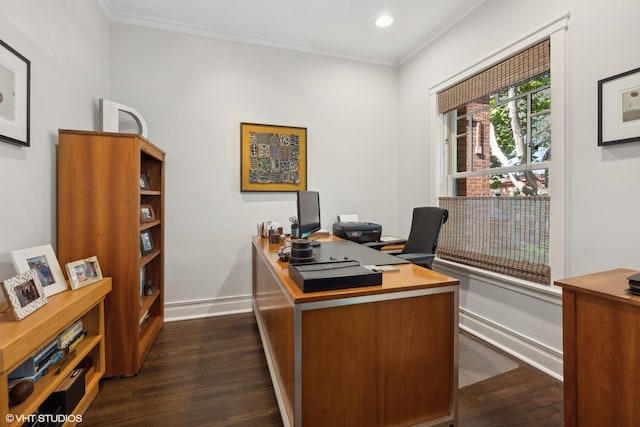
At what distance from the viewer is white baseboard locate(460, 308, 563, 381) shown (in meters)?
1.98

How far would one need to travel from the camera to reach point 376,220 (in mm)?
3643

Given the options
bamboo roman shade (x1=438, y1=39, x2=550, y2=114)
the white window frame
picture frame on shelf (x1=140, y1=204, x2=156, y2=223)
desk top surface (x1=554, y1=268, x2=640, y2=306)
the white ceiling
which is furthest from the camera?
the white ceiling

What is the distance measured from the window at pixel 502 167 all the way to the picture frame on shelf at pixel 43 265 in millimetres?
2979

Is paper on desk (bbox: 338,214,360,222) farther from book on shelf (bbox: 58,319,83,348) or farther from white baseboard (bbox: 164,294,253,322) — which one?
book on shelf (bbox: 58,319,83,348)

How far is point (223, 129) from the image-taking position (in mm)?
3049

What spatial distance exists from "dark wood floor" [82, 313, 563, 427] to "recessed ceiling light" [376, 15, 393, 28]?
121 inches

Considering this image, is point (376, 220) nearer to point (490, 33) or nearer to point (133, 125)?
point (490, 33)

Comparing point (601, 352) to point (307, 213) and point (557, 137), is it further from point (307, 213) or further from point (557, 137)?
point (307, 213)

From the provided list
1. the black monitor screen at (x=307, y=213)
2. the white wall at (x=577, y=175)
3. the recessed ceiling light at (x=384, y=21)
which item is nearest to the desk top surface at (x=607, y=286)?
the white wall at (x=577, y=175)

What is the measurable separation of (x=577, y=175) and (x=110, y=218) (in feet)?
9.83

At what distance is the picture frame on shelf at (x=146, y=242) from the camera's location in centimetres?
241

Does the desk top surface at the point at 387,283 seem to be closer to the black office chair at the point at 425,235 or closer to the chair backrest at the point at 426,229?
the black office chair at the point at 425,235

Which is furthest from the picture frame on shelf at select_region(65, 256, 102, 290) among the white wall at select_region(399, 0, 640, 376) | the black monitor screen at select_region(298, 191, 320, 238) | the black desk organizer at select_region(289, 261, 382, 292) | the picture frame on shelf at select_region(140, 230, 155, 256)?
the white wall at select_region(399, 0, 640, 376)

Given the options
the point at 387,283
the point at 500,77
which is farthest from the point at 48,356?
the point at 500,77
